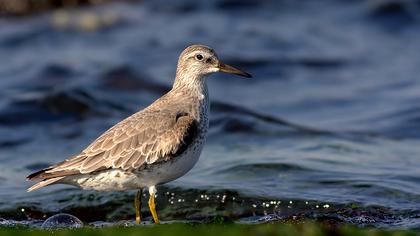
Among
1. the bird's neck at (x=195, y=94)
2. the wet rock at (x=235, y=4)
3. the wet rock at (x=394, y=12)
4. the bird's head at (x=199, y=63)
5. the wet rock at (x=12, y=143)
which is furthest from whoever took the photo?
the wet rock at (x=235, y=4)

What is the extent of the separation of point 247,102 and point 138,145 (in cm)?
833

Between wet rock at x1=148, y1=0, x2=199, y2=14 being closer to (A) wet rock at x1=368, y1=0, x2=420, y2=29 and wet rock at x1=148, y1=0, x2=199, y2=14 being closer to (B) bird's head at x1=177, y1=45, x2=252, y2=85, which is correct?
(A) wet rock at x1=368, y1=0, x2=420, y2=29

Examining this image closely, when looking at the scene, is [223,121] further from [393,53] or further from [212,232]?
[212,232]

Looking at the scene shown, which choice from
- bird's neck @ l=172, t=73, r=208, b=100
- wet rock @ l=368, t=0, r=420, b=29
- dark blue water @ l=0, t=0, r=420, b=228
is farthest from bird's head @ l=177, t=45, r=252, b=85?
wet rock @ l=368, t=0, r=420, b=29

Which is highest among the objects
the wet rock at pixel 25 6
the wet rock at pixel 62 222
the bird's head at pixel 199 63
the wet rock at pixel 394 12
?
the wet rock at pixel 25 6

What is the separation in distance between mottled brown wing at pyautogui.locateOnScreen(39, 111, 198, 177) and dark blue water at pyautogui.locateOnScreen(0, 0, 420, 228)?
145 cm

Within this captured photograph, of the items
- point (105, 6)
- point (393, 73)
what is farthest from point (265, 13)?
point (393, 73)

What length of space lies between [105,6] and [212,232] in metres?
17.7

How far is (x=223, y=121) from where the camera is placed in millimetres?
15227

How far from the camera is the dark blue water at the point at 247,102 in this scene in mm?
10828

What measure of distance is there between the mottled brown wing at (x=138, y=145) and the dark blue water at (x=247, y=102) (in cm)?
145

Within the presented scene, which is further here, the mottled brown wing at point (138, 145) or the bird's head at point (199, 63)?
the bird's head at point (199, 63)

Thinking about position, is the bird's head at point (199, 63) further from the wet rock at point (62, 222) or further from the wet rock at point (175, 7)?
the wet rock at point (175, 7)

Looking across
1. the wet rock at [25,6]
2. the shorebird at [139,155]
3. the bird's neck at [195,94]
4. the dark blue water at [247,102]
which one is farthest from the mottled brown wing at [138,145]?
the wet rock at [25,6]
